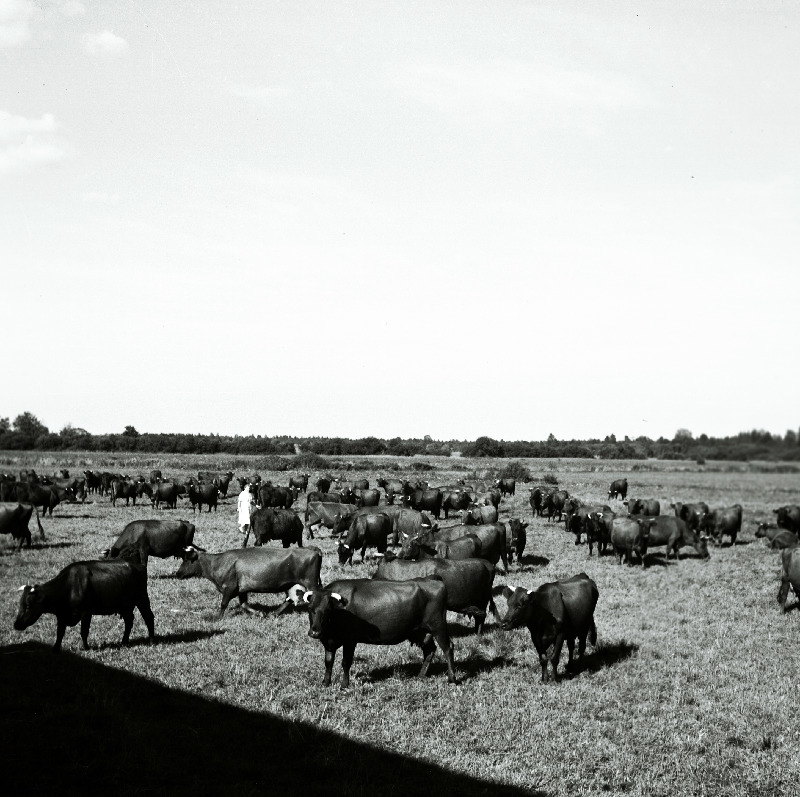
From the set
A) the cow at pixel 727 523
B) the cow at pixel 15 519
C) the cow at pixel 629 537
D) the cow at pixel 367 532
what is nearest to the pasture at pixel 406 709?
the cow at pixel 367 532

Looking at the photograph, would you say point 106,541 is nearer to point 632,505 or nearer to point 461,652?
point 461,652

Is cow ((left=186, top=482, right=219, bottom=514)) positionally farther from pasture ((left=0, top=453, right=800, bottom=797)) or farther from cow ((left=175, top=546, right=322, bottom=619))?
cow ((left=175, top=546, right=322, bottom=619))

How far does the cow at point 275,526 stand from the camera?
20422 millimetres

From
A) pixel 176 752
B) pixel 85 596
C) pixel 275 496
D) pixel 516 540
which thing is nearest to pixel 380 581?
pixel 176 752

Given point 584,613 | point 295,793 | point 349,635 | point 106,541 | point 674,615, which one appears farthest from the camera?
point 106,541

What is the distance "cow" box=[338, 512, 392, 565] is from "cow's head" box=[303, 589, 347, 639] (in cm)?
1000

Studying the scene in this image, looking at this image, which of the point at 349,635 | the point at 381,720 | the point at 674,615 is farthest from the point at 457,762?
the point at 674,615

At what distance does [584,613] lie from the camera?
434 inches

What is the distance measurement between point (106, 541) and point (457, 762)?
18580mm

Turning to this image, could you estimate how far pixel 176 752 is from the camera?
780 cm

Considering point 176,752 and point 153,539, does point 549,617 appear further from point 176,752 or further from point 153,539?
point 153,539

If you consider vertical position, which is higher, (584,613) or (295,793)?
(584,613)

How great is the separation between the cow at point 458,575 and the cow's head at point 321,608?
8.26 ft

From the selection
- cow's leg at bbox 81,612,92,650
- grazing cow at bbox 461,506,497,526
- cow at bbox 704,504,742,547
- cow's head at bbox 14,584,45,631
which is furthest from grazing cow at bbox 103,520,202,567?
cow at bbox 704,504,742,547
